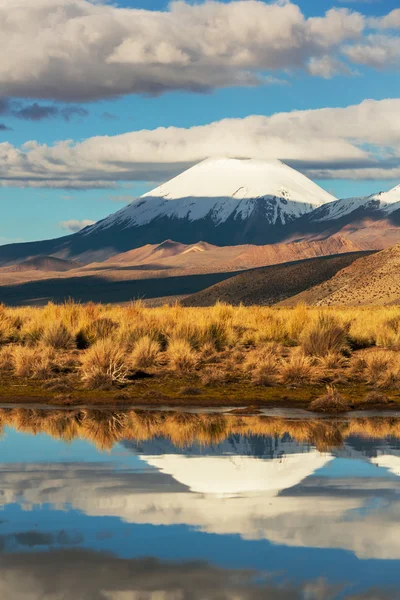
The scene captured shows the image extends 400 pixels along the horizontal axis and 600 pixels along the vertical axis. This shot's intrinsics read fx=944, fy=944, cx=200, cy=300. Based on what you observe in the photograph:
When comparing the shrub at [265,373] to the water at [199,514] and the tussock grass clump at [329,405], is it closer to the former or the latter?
the tussock grass clump at [329,405]

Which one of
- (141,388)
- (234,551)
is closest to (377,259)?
(141,388)

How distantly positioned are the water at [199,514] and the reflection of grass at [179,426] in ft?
0.22

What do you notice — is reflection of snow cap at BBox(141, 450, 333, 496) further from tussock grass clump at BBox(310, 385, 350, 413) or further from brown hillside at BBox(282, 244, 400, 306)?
brown hillside at BBox(282, 244, 400, 306)

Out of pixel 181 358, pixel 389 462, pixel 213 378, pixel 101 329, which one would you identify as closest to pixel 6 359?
pixel 181 358

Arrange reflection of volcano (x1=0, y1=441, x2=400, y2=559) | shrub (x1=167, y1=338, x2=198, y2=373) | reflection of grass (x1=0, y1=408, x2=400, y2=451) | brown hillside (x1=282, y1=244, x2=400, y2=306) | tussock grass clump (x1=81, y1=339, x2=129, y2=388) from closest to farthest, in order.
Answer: reflection of volcano (x1=0, y1=441, x2=400, y2=559) → reflection of grass (x1=0, y1=408, x2=400, y2=451) → tussock grass clump (x1=81, y1=339, x2=129, y2=388) → shrub (x1=167, y1=338, x2=198, y2=373) → brown hillside (x1=282, y1=244, x2=400, y2=306)

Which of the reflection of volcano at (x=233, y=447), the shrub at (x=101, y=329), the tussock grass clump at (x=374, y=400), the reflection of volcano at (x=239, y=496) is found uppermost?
the shrub at (x=101, y=329)

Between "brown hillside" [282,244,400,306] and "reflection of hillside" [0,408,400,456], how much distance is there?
47.0 m

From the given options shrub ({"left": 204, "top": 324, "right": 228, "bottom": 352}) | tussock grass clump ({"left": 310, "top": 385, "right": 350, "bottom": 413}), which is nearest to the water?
tussock grass clump ({"left": 310, "top": 385, "right": 350, "bottom": 413})

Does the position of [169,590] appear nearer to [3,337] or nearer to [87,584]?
[87,584]

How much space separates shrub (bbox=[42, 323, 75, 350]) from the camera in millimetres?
24047

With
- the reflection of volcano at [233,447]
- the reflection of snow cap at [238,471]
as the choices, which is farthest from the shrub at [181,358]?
the reflection of snow cap at [238,471]

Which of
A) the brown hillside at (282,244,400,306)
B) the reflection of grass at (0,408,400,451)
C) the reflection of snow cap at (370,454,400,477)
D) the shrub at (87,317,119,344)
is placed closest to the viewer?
the reflection of snow cap at (370,454,400,477)

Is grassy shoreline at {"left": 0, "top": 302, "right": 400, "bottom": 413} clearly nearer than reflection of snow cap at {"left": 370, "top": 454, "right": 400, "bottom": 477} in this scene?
No

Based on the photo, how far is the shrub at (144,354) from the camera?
68.4 ft
